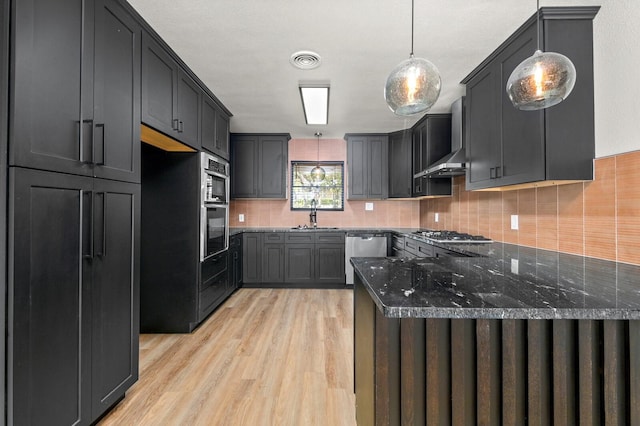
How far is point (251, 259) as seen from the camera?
4.66m

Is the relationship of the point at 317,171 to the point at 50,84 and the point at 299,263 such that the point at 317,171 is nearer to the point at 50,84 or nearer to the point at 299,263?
the point at 299,263

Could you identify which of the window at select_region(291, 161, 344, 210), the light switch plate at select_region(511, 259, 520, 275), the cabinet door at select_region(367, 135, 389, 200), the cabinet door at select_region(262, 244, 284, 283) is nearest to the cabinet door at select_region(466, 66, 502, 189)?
the light switch plate at select_region(511, 259, 520, 275)

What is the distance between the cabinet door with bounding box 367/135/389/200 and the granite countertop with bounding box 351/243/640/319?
326 centimetres

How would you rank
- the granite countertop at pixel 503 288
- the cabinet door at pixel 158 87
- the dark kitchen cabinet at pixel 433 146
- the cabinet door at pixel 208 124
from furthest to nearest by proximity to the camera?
the dark kitchen cabinet at pixel 433 146
the cabinet door at pixel 208 124
the cabinet door at pixel 158 87
the granite countertop at pixel 503 288

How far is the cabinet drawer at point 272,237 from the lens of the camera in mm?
4676

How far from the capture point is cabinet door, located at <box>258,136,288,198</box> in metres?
4.89

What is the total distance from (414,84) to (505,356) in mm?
1109

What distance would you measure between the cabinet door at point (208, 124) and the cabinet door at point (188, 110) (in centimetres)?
13

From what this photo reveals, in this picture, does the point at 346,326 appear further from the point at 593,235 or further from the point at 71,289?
the point at 71,289

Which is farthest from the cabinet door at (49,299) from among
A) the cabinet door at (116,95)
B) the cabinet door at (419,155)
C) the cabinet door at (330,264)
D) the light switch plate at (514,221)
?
the cabinet door at (419,155)

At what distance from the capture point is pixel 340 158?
536 centimetres

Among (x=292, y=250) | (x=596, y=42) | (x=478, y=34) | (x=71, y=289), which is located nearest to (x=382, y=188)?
(x=292, y=250)

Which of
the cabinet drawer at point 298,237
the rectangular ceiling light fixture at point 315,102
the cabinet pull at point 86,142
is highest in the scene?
the rectangular ceiling light fixture at point 315,102

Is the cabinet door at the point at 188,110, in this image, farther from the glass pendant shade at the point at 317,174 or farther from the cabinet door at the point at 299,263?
the glass pendant shade at the point at 317,174
